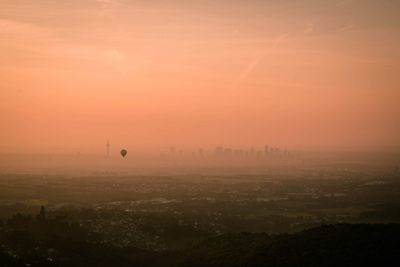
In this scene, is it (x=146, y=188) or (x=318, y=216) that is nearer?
(x=318, y=216)

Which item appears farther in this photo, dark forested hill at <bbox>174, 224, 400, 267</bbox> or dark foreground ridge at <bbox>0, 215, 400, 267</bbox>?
dark foreground ridge at <bbox>0, 215, 400, 267</bbox>

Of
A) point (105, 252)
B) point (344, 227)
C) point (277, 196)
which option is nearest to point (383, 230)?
point (344, 227)

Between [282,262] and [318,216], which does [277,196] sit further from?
[282,262]

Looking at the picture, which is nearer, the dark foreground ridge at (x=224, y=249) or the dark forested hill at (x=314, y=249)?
the dark forested hill at (x=314, y=249)

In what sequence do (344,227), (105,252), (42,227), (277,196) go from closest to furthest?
1. (344,227)
2. (105,252)
3. (42,227)
4. (277,196)

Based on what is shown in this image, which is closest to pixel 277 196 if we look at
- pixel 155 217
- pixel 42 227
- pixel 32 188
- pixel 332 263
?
pixel 155 217

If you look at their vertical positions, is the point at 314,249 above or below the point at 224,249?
above

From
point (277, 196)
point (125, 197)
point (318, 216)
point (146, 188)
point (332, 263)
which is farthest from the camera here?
point (146, 188)

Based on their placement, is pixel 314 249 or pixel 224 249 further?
pixel 224 249
